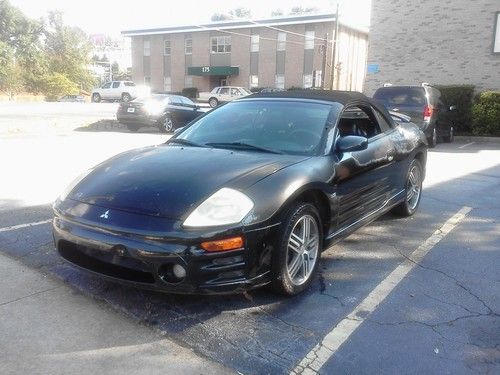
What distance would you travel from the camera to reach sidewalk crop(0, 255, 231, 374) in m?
2.60

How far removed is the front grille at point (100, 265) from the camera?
2956 millimetres

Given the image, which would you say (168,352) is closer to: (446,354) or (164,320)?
(164,320)

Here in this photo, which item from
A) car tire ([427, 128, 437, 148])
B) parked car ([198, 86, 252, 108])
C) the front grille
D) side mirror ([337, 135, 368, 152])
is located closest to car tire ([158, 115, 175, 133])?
car tire ([427, 128, 437, 148])

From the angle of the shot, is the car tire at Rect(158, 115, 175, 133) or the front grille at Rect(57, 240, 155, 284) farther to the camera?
the car tire at Rect(158, 115, 175, 133)

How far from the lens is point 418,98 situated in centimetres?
1205

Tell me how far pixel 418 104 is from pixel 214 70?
117 feet

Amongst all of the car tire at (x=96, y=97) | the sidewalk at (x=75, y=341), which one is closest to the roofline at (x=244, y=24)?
the car tire at (x=96, y=97)

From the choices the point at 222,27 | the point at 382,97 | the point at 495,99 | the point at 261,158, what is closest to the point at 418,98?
the point at 382,97

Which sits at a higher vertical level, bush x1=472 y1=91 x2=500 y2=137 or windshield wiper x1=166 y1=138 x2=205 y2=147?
windshield wiper x1=166 y1=138 x2=205 y2=147

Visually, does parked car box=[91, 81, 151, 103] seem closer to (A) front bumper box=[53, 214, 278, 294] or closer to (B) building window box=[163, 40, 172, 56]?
(B) building window box=[163, 40, 172, 56]

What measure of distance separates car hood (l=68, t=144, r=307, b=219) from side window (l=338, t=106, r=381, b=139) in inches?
38.0

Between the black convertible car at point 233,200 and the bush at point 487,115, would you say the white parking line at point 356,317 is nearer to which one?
the black convertible car at point 233,200

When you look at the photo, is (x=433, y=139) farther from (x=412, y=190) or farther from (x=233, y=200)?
(x=233, y=200)

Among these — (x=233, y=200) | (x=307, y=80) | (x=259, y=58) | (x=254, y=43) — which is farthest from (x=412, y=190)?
(x=254, y=43)
